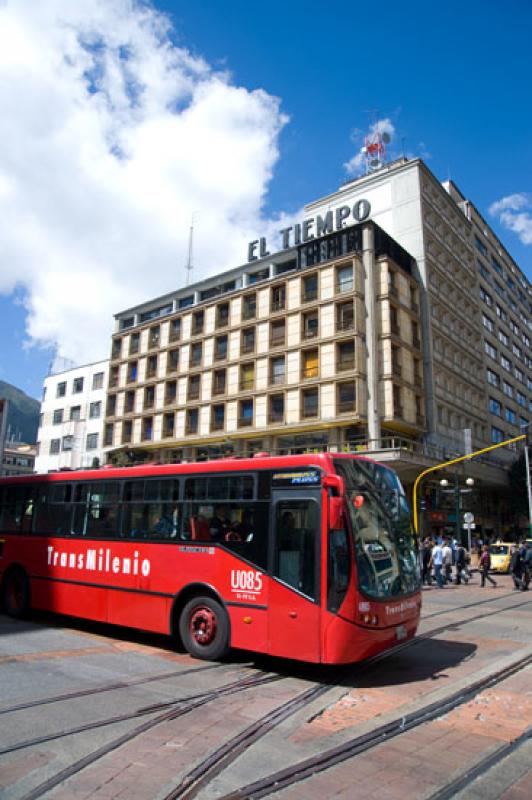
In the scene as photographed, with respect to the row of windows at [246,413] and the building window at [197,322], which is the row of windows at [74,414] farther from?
the building window at [197,322]

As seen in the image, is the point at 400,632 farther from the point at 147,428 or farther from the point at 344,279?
the point at 147,428

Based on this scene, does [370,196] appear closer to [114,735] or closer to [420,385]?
[420,385]

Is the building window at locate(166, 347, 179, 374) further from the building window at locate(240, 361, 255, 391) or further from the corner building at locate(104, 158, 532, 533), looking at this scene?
the building window at locate(240, 361, 255, 391)

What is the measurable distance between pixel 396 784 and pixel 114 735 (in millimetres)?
2421

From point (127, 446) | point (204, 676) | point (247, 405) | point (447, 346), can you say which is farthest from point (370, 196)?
point (204, 676)

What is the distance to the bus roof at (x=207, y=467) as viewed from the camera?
743 centimetres

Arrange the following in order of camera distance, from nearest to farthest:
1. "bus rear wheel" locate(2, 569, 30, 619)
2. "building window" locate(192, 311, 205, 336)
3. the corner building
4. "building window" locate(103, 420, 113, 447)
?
"bus rear wheel" locate(2, 569, 30, 619)
the corner building
"building window" locate(192, 311, 205, 336)
"building window" locate(103, 420, 113, 447)

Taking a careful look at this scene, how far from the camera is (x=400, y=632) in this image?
7246mm

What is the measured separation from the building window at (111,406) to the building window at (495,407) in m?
32.0

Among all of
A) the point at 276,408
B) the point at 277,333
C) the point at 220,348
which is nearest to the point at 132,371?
Answer: the point at 220,348

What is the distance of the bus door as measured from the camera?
22.3 feet

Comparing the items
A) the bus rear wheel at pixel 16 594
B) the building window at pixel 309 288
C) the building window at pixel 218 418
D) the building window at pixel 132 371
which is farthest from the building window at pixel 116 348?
the bus rear wheel at pixel 16 594

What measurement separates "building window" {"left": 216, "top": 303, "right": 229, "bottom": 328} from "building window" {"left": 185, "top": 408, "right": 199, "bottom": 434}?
6666mm

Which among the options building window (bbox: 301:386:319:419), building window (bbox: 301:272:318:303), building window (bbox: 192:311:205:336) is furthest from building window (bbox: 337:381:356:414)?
building window (bbox: 192:311:205:336)
